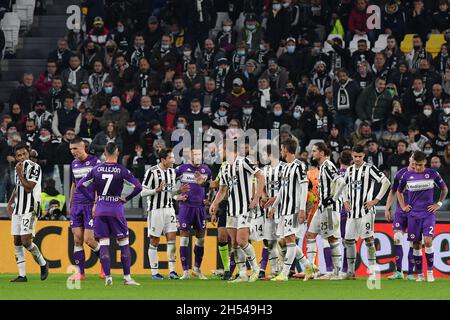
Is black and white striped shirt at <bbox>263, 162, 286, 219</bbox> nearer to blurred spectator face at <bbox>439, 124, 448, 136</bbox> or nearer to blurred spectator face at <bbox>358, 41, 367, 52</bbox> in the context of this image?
blurred spectator face at <bbox>439, 124, 448, 136</bbox>

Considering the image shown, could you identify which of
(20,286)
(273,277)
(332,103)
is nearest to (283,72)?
(332,103)

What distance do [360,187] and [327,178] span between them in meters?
0.67

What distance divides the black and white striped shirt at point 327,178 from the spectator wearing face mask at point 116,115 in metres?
7.55

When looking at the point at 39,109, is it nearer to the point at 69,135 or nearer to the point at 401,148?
the point at 69,135

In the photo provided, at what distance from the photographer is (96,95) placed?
29.3 metres

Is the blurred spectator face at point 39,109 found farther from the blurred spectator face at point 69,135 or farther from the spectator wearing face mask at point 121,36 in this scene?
the spectator wearing face mask at point 121,36

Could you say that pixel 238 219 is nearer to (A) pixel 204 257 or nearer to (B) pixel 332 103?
(A) pixel 204 257

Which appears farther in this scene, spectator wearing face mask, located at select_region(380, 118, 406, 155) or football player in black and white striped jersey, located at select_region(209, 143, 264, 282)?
spectator wearing face mask, located at select_region(380, 118, 406, 155)

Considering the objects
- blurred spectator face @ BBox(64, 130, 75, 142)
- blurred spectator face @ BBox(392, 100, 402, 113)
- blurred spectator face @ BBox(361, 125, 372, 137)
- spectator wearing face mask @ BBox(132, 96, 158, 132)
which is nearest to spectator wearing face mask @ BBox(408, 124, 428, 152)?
blurred spectator face @ BBox(392, 100, 402, 113)

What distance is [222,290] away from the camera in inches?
744

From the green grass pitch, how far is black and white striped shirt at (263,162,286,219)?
1547 millimetres

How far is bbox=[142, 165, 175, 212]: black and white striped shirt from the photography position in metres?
22.6

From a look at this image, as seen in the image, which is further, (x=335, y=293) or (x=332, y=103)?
(x=332, y=103)

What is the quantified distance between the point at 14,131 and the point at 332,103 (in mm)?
6834
